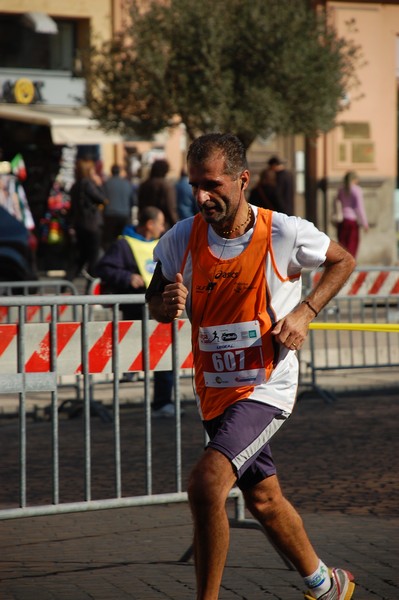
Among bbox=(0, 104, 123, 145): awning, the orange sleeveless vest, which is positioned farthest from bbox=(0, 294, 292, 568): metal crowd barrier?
bbox=(0, 104, 123, 145): awning

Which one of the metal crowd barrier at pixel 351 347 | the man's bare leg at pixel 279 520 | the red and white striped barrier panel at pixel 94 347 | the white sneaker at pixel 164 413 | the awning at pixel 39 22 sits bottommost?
the white sneaker at pixel 164 413

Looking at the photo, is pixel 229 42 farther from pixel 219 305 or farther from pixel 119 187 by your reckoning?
pixel 219 305

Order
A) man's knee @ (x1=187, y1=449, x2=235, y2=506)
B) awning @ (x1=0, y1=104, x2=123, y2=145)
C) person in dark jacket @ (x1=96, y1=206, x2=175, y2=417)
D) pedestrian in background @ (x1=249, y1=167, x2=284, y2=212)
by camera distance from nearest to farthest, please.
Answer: man's knee @ (x1=187, y1=449, x2=235, y2=506) < person in dark jacket @ (x1=96, y1=206, x2=175, y2=417) < pedestrian in background @ (x1=249, y1=167, x2=284, y2=212) < awning @ (x1=0, y1=104, x2=123, y2=145)

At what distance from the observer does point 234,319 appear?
5.26 m

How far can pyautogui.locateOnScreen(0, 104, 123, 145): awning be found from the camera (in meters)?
24.8

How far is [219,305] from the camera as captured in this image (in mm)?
5270

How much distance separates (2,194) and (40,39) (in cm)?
1018

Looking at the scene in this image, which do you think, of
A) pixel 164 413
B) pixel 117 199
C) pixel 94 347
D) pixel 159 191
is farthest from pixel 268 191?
pixel 94 347

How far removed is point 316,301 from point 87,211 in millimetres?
16960

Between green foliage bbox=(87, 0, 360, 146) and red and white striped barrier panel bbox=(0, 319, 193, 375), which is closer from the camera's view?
red and white striped barrier panel bbox=(0, 319, 193, 375)

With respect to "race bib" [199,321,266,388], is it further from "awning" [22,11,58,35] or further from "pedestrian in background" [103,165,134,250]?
"awning" [22,11,58,35]

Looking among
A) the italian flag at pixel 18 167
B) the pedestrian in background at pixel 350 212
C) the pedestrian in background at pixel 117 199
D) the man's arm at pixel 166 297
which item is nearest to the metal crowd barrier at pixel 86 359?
the man's arm at pixel 166 297

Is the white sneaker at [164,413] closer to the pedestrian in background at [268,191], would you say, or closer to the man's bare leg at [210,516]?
the man's bare leg at [210,516]

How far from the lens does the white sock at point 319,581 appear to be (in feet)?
17.7
